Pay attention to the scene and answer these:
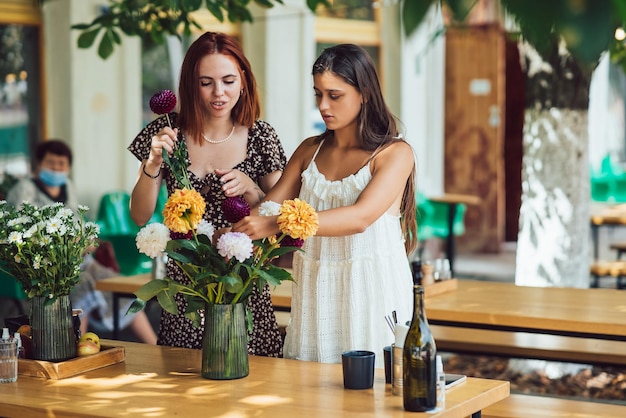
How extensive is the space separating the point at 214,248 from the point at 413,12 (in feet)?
6.41

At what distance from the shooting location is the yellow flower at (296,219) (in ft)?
8.54

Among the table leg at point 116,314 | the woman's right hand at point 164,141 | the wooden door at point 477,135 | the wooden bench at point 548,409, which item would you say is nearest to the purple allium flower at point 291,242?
the woman's right hand at point 164,141

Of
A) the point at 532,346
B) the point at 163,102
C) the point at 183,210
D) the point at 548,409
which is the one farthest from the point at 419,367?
the point at 532,346

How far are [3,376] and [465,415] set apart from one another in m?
1.30

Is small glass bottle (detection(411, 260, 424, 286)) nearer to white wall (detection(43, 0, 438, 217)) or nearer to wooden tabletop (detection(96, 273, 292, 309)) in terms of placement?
wooden tabletop (detection(96, 273, 292, 309))

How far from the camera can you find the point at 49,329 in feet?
9.84

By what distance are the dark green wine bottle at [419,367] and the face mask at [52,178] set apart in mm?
5461

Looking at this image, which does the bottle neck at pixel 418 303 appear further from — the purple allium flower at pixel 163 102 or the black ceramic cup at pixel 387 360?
the purple allium flower at pixel 163 102

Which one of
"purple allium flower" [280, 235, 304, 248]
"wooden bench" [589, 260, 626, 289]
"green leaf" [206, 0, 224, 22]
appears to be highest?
"green leaf" [206, 0, 224, 22]

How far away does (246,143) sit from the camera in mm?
3357

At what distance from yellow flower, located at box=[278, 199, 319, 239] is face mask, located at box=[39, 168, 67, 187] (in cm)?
521

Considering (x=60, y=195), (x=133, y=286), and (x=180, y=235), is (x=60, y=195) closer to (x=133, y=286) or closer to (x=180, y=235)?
(x=133, y=286)

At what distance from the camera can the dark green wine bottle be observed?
2.46m

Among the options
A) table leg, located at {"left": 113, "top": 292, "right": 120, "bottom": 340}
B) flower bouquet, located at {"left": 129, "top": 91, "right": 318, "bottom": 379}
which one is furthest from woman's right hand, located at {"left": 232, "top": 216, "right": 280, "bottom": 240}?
table leg, located at {"left": 113, "top": 292, "right": 120, "bottom": 340}
